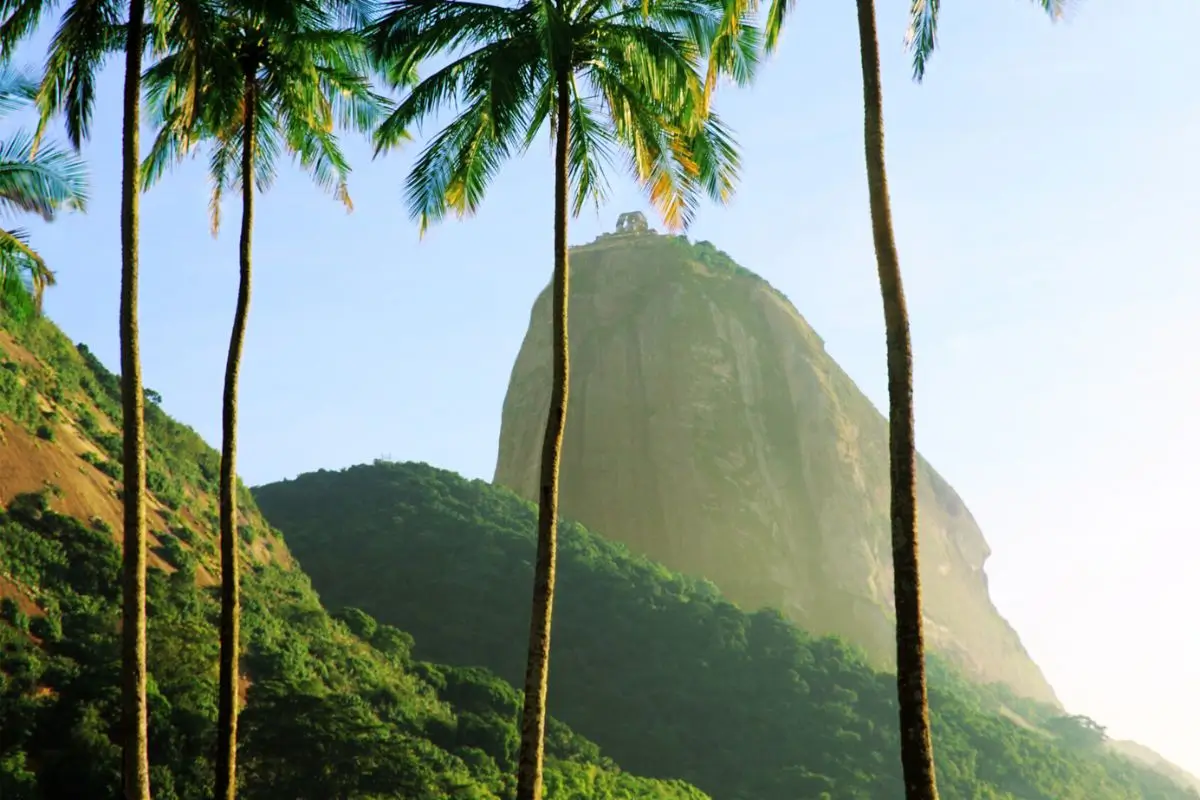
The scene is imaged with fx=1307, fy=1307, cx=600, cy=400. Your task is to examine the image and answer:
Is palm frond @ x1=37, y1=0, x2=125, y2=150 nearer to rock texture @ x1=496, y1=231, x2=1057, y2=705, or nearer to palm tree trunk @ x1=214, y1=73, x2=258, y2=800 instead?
palm tree trunk @ x1=214, y1=73, x2=258, y2=800

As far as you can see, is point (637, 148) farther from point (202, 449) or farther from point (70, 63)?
point (202, 449)

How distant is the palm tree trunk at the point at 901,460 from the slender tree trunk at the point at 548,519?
4.55 m

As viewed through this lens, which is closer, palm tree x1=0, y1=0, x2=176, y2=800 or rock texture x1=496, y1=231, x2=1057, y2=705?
palm tree x1=0, y1=0, x2=176, y2=800

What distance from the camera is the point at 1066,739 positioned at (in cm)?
13088

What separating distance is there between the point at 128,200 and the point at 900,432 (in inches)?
418

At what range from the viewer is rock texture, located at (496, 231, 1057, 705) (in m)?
128

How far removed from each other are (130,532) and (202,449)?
60118 millimetres

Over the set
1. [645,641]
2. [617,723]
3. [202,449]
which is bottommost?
[617,723]

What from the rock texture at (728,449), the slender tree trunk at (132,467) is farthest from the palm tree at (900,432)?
the rock texture at (728,449)

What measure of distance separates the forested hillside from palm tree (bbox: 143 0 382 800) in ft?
72.5

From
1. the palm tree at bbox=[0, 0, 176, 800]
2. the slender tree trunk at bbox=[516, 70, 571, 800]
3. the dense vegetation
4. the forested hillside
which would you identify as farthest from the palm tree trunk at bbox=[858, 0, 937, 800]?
the dense vegetation

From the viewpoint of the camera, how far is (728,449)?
13475 cm

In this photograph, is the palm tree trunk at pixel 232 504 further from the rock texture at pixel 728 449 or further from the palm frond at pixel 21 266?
the rock texture at pixel 728 449

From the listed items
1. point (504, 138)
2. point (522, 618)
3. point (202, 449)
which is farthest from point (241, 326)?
point (522, 618)
